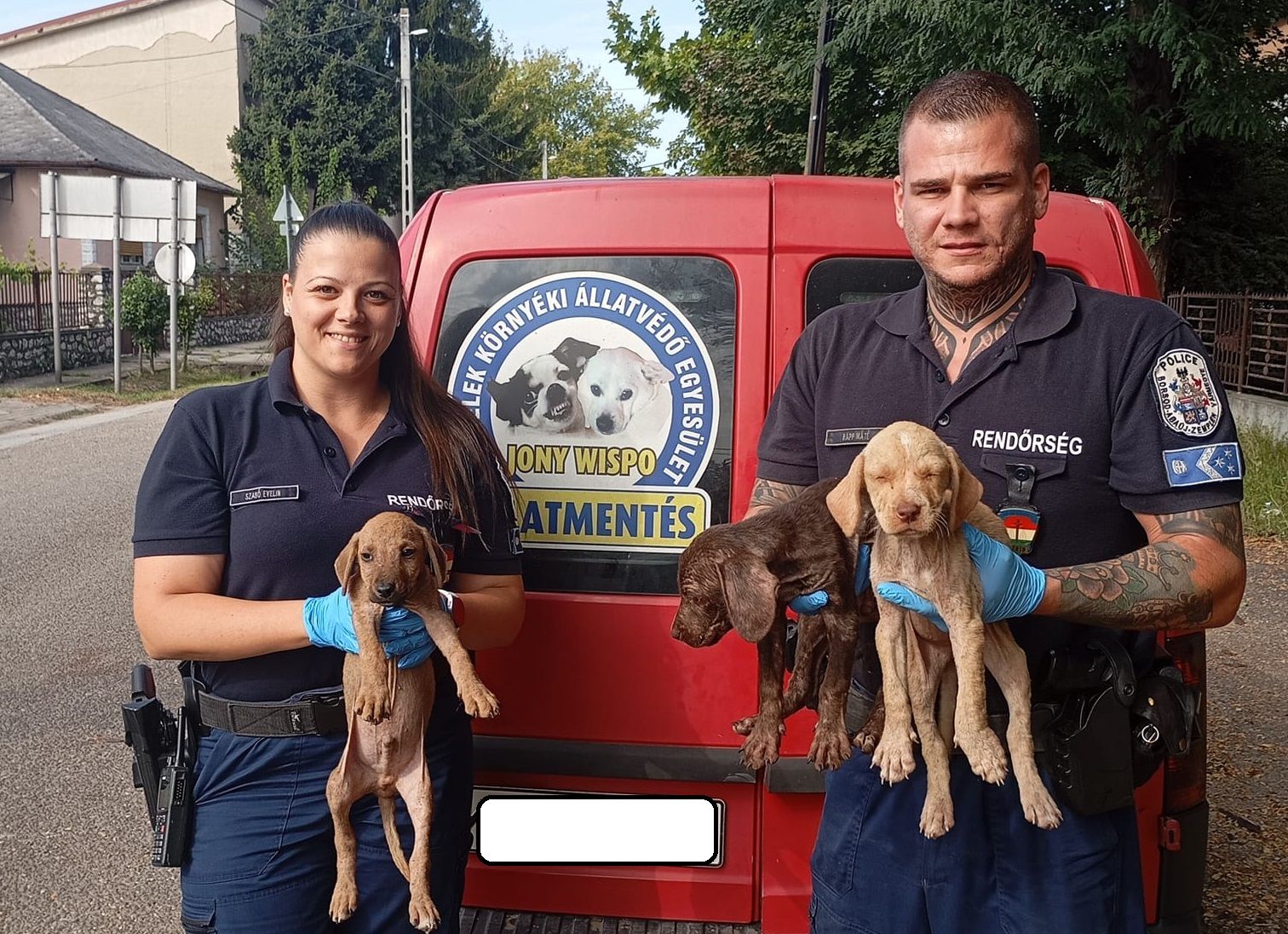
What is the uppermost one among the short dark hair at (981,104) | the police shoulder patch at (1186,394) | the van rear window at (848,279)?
the short dark hair at (981,104)

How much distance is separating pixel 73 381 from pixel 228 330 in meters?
9.85

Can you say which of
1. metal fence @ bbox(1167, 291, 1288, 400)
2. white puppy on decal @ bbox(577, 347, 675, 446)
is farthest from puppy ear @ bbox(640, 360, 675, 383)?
metal fence @ bbox(1167, 291, 1288, 400)

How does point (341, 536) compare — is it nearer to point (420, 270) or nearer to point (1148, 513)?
point (420, 270)

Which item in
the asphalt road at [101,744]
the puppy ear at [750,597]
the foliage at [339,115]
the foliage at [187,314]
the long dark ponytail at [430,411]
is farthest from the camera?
the foliage at [339,115]

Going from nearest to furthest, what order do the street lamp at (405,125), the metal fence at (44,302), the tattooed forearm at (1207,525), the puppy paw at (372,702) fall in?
the tattooed forearm at (1207,525) → the puppy paw at (372,702) → the metal fence at (44,302) → the street lamp at (405,125)

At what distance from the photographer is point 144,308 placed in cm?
1995

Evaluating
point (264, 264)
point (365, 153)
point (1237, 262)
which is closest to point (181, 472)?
point (1237, 262)

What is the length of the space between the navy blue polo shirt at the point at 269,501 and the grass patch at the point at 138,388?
1590 cm

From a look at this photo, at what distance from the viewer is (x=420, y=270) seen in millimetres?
2703

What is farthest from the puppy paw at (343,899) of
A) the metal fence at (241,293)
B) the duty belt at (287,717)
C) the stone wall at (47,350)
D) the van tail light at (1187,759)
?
the metal fence at (241,293)

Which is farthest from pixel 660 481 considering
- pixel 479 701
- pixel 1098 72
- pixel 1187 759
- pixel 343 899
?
pixel 1098 72

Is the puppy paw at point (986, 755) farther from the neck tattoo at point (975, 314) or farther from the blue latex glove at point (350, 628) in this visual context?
the blue latex glove at point (350, 628)

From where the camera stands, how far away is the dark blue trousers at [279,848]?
2.15 m

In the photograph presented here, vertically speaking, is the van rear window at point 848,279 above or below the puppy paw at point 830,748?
above
